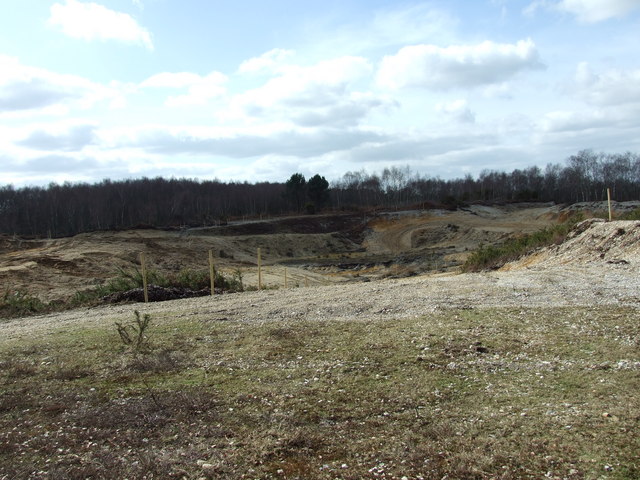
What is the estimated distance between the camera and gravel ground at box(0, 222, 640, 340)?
11.6 meters

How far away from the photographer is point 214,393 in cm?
659

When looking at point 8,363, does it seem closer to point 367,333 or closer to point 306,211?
point 367,333

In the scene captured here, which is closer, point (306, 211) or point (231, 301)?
point (231, 301)

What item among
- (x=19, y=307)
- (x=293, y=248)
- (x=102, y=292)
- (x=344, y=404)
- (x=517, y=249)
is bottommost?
(x=293, y=248)

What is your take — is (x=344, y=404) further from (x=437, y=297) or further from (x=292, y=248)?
(x=292, y=248)

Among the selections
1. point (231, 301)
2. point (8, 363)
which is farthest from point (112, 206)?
point (8, 363)

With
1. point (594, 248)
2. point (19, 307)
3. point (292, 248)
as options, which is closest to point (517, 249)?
point (594, 248)

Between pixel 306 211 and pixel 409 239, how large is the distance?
23.2m

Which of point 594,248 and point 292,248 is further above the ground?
point 594,248

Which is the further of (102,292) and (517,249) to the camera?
(517,249)

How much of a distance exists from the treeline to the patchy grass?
205 ft

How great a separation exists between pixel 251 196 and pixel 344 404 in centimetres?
9574

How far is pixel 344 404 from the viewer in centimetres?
592

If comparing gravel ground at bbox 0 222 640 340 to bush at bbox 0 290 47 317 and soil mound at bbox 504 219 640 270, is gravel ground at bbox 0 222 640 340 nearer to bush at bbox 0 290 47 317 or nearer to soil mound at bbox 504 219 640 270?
soil mound at bbox 504 219 640 270
